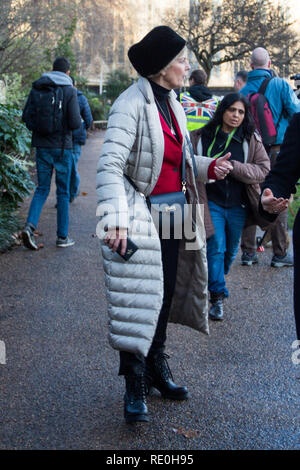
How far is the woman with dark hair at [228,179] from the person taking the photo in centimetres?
543

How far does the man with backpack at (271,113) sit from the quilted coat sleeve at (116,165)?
3.94 meters

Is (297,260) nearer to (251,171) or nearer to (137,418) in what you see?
(137,418)

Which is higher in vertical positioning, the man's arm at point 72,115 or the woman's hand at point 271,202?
the woman's hand at point 271,202

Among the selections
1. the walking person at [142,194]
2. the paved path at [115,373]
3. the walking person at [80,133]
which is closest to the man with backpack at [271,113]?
the paved path at [115,373]

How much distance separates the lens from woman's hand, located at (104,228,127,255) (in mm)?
3215

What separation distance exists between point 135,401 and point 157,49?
187 cm

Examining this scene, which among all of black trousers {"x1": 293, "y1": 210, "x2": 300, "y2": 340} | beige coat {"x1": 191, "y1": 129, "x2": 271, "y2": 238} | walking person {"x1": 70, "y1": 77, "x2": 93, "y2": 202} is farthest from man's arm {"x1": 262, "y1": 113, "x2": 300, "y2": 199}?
walking person {"x1": 70, "y1": 77, "x2": 93, "y2": 202}

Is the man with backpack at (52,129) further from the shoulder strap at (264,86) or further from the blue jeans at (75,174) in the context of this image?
the blue jeans at (75,174)

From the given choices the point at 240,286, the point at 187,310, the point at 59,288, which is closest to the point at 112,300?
the point at 187,310

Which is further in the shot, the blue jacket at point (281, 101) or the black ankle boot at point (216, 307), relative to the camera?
the blue jacket at point (281, 101)

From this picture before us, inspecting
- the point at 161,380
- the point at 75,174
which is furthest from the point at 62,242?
the point at 161,380

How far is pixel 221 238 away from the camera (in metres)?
5.48

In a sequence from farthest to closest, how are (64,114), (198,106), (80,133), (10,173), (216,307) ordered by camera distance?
(80,133)
(10,173)
(64,114)
(198,106)
(216,307)

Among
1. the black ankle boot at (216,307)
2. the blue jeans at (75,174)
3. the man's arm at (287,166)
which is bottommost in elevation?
the blue jeans at (75,174)
